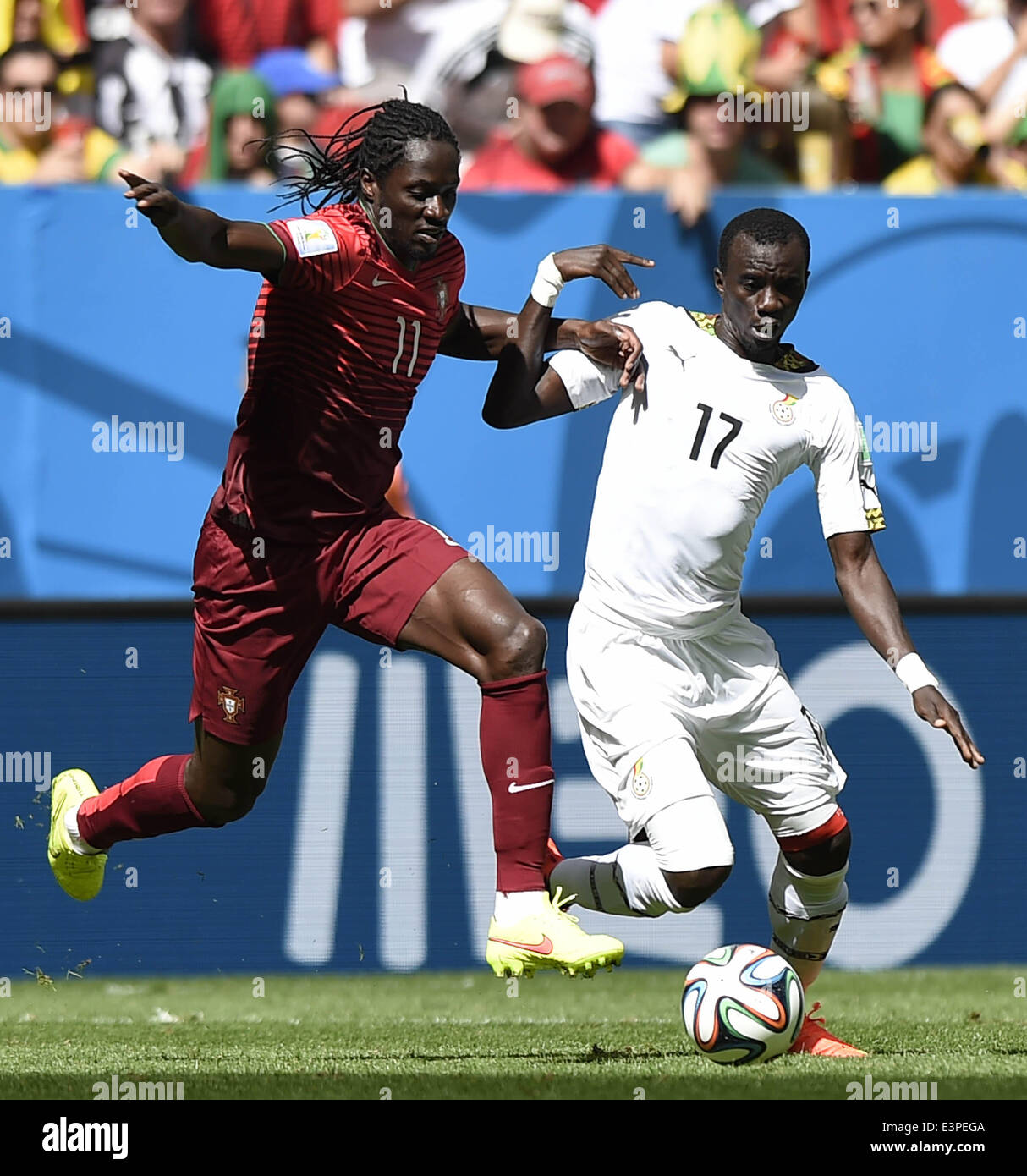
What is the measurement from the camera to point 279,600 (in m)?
5.51

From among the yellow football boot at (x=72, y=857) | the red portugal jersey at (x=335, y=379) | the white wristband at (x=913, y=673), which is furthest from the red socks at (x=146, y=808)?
the white wristband at (x=913, y=673)

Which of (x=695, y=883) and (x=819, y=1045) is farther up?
(x=695, y=883)

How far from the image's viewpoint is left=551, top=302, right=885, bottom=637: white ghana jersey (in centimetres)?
538

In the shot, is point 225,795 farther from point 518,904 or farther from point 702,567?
point 702,567

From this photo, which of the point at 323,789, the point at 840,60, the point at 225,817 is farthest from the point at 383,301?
the point at 840,60

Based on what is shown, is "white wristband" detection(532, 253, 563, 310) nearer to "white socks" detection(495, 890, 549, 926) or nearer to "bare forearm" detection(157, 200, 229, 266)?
"bare forearm" detection(157, 200, 229, 266)

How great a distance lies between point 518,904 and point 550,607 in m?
2.92

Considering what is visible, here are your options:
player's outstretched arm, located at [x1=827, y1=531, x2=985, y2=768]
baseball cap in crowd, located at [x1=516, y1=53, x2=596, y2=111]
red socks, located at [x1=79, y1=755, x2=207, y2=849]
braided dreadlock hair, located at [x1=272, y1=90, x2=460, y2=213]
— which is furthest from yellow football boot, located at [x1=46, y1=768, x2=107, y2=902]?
baseball cap in crowd, located at [x1=516, y1=53, x2=596, y2=111]

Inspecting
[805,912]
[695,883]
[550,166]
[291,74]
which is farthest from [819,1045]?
[291,74]

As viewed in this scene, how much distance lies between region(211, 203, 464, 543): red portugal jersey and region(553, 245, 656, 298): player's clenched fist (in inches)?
13.3

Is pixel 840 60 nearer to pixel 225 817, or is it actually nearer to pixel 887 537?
pixel 887 537

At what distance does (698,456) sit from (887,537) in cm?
331

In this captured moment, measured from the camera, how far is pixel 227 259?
4.69 metres

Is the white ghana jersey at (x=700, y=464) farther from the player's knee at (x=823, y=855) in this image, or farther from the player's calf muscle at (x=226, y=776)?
the player's calf muscle at (x=226, y=776)
